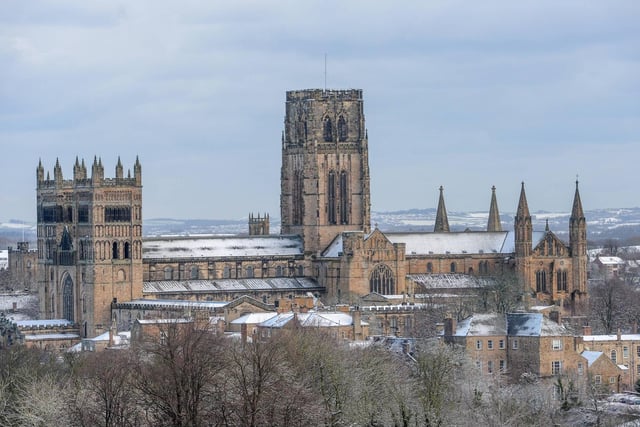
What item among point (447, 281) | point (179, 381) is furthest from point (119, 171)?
point (179, 381)

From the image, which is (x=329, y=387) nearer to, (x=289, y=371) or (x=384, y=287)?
(x=289, y=371)

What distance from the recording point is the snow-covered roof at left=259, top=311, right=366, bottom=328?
144 m

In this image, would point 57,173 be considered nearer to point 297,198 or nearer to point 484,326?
point 297,198

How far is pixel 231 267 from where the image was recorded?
18350 centimetres

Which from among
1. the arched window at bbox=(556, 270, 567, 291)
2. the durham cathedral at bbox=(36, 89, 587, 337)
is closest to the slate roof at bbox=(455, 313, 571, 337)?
the durham cathedral at bbox=(36, 89, 587, 337)

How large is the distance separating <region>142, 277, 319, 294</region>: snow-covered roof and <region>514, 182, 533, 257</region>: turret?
1689cm

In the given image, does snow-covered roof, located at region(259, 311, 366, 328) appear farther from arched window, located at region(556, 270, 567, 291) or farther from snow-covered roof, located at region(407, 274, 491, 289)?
arched window, located at region(556, 270, 567, 291)

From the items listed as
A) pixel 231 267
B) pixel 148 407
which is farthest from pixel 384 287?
pixel 148 407

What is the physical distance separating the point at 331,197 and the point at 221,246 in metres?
10.8

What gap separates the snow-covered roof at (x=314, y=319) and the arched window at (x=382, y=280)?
30.4 meters

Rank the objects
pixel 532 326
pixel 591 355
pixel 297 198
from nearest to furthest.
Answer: pixel 532 326 < pixel 591 355 < pixel 297 198

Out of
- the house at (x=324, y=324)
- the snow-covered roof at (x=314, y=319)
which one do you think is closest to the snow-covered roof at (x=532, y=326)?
the house at (x=324, y=324)

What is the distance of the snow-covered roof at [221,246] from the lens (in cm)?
18238

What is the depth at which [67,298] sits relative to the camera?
180m
